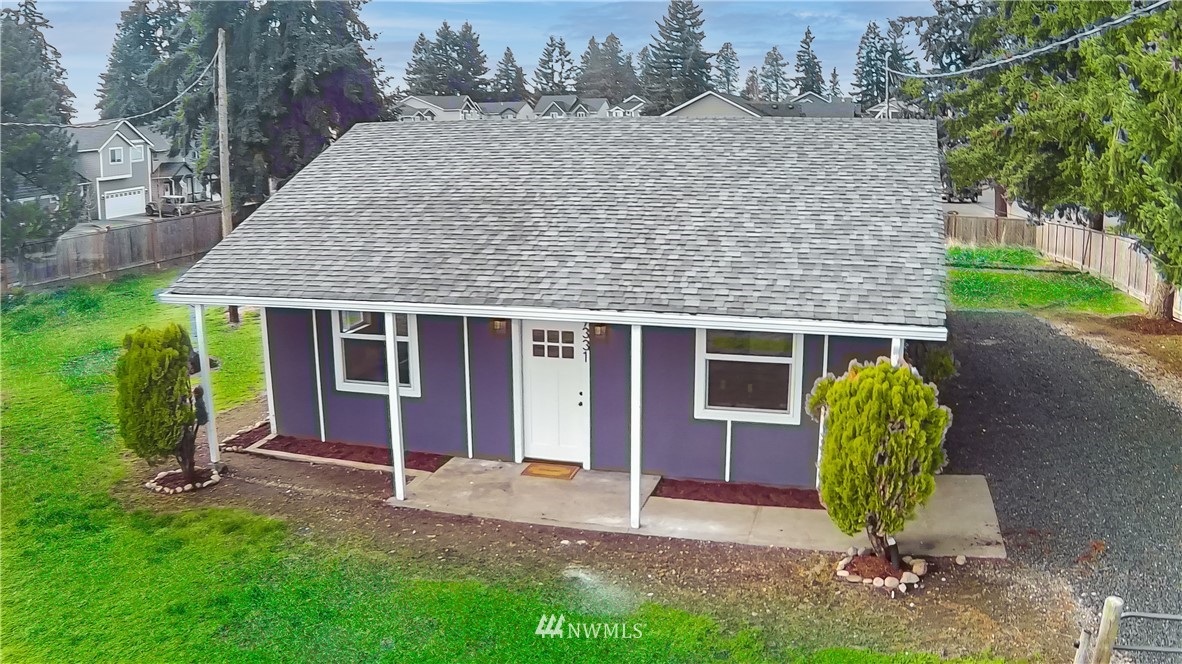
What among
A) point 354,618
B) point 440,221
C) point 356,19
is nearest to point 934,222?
point 440,221

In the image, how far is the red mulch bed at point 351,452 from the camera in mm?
11453

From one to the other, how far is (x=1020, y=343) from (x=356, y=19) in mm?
25373

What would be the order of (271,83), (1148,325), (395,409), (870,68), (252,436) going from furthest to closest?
(870,68)
(271,83)
(1148,325)
(252,436)
(395,409)

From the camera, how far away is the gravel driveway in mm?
8445

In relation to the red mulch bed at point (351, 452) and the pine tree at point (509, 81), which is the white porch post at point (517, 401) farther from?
the pine tree at point (509, 81)

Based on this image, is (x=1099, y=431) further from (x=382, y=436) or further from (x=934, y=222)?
(x=382, y=436)

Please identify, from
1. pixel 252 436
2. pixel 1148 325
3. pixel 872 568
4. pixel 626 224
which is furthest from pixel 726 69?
pixel 872 568

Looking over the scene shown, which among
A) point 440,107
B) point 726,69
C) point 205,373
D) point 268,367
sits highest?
point 726,69

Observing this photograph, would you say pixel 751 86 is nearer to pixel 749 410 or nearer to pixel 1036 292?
pixel 1036 292

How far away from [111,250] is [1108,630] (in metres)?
27.7

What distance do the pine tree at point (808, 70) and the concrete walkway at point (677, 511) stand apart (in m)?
82.8

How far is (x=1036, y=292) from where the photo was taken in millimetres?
23406

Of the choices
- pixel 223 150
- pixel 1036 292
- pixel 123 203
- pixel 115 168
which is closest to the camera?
pixel 223 150

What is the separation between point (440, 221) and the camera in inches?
451
